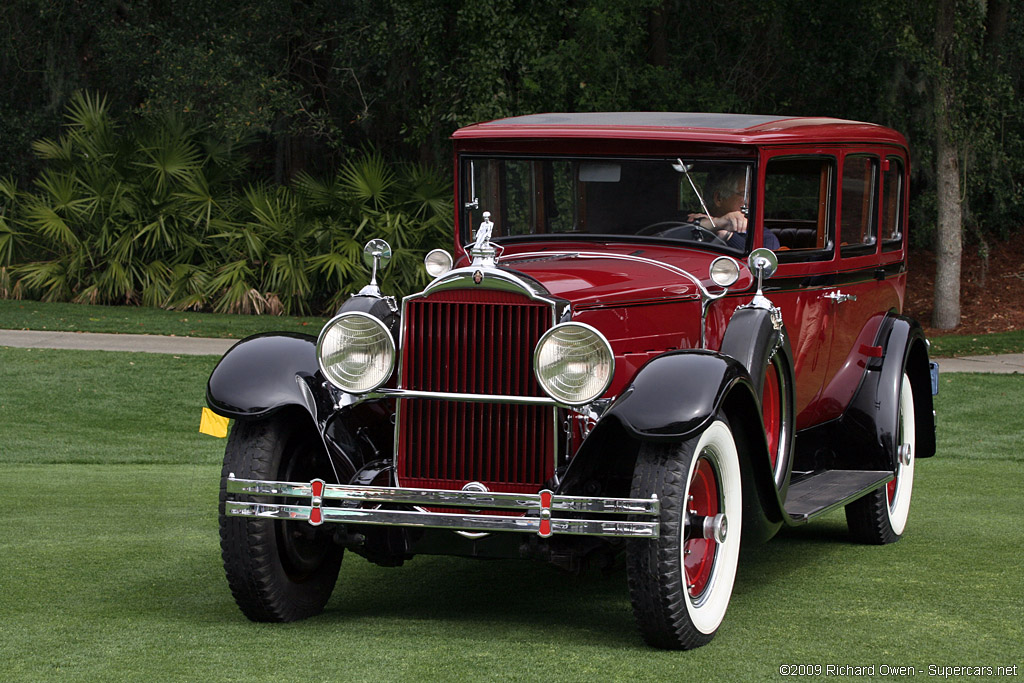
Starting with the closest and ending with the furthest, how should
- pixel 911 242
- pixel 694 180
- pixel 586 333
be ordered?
pixel 586 333 < pixel 694 180 < pixel 911 242

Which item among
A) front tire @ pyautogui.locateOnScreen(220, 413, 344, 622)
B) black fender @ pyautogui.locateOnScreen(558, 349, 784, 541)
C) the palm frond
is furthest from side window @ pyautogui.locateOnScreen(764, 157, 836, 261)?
the palm frond

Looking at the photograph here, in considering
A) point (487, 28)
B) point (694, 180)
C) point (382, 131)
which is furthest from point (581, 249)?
point (382, 131)

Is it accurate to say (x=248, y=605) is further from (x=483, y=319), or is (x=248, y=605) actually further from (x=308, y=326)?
(x=308, y=326)

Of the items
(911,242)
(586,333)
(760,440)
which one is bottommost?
(911,242)

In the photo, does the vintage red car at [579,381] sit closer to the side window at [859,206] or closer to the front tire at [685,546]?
the front tire at [685,546]

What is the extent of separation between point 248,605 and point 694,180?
255 cm

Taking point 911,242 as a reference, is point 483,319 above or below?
above

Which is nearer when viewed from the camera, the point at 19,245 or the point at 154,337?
the point at 154,337

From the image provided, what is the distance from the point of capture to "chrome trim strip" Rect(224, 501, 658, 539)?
421cm

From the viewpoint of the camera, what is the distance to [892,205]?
284 inches

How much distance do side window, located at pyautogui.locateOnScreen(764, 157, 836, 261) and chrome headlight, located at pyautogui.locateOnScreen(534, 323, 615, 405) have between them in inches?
74.2

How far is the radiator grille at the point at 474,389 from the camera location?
4586mm

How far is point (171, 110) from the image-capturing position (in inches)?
723

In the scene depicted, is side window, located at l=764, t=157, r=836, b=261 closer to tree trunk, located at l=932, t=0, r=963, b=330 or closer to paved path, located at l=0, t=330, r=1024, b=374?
paved path, located at l=0, t=330, r=1024, b=374
